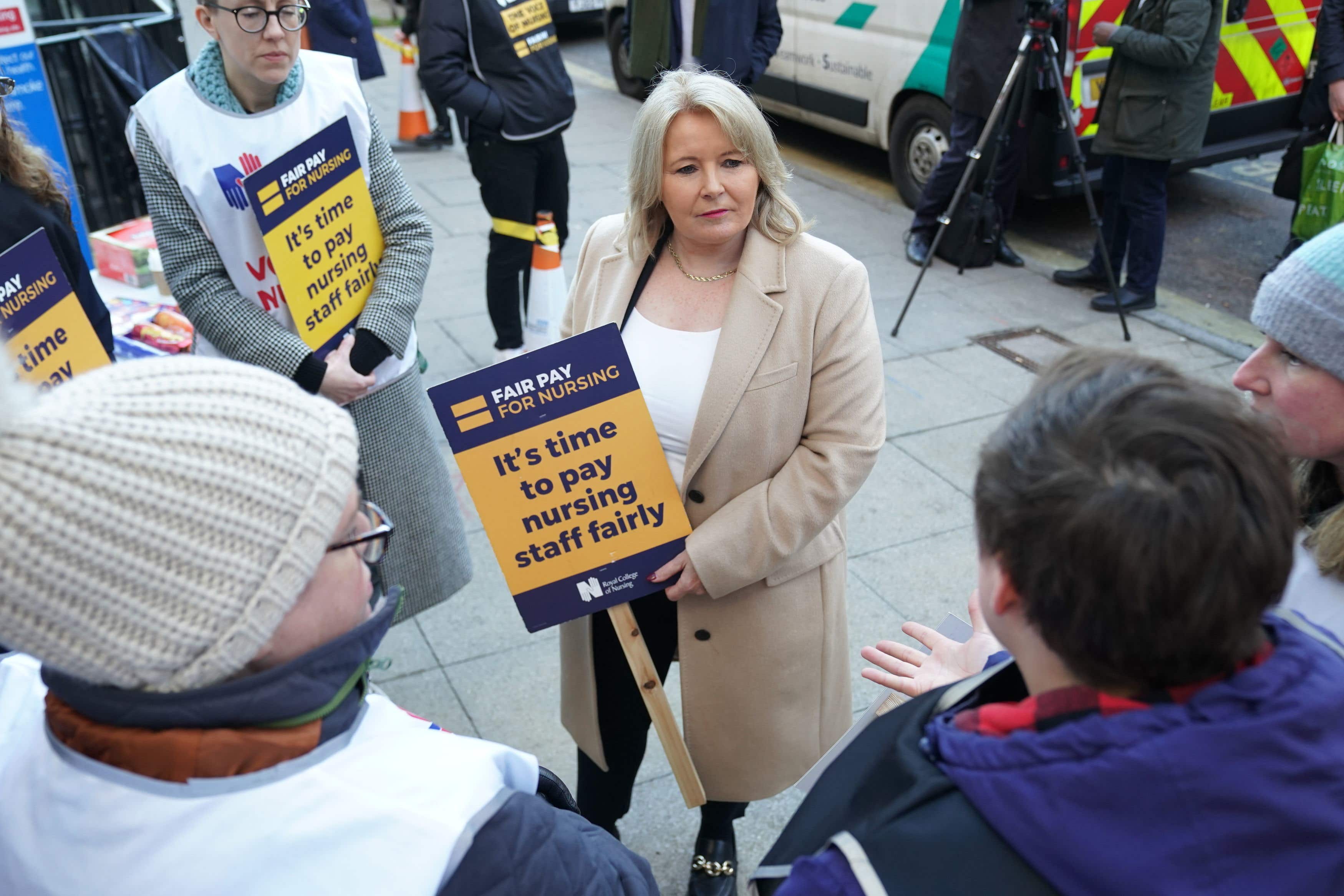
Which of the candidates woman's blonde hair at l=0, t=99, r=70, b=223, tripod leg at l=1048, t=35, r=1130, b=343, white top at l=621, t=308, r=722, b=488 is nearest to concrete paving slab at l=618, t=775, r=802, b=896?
white top at l=621, t=308, r=722, b=488

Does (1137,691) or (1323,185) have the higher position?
(1137,691)

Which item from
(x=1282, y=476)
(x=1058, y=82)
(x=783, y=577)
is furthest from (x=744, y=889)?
(x=1058, y=82)

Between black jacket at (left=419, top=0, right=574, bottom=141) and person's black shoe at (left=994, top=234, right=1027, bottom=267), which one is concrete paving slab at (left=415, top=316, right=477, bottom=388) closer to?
black jacket at (left=419, top=0, right=574, bottom=141)

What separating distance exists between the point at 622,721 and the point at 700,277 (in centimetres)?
111

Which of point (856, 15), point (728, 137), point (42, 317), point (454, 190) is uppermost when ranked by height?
point (728, 137)

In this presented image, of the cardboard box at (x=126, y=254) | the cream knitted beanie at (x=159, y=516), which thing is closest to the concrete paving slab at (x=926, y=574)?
the cream knitted beanie at (x=159, y=516)

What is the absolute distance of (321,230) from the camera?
2777 millimetres

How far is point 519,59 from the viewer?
4992mm

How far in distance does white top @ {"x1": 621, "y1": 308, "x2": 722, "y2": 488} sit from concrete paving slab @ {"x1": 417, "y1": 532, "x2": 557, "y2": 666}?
1431 millimetres

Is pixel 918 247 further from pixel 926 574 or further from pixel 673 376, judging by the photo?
pixel 673 376

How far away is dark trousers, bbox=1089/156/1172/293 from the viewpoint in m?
5.99

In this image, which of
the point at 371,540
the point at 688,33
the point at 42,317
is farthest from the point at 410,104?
the point at 371,540

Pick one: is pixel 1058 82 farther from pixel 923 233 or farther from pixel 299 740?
pixel 299 740

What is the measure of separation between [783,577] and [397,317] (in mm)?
1309
